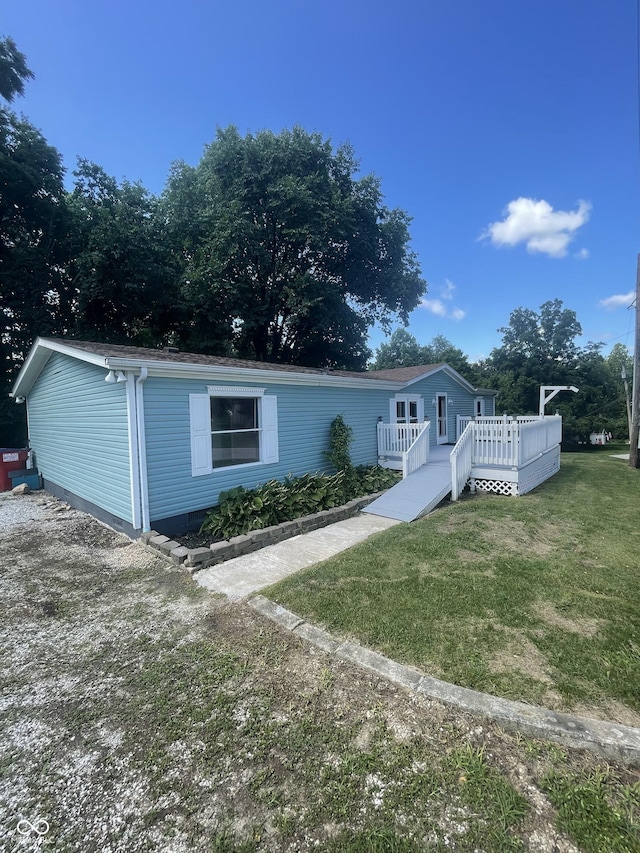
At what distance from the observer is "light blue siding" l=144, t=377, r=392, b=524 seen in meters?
5.64

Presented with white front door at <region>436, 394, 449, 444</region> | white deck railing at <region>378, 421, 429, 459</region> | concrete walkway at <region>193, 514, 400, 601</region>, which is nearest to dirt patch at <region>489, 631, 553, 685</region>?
concrete walkway at <region>193, 514, 400, 601</region>

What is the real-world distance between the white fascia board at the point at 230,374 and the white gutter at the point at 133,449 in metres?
0.25

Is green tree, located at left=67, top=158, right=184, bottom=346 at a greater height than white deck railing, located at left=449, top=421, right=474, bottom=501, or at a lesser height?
greater

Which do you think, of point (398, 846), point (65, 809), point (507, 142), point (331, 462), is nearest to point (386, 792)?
point (398, 846)

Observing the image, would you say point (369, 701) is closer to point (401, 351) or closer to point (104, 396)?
point (104, 396)

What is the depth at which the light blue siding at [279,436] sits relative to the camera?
5.64 m

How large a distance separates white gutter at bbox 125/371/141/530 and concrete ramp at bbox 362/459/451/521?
4.00 metres

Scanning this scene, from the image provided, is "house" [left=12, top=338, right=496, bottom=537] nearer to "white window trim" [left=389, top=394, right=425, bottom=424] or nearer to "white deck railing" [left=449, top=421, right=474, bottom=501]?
"white window trim" [left=389, top=394, right=425, bottom=424]

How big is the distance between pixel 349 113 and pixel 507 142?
6.22 meters

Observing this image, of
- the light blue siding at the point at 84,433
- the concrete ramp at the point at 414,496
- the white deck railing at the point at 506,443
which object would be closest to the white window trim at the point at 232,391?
the light blue siding at the point at 84,433

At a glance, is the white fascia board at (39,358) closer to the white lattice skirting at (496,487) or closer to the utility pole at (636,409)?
the white lattice skirting at (496,487)

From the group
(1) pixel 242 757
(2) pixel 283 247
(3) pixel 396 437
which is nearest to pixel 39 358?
(3) pixel 396 437

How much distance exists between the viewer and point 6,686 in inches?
105

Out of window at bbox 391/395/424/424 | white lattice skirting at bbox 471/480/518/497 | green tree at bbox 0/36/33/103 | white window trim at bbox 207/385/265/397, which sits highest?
green tree at bbox 0/36/33/103
